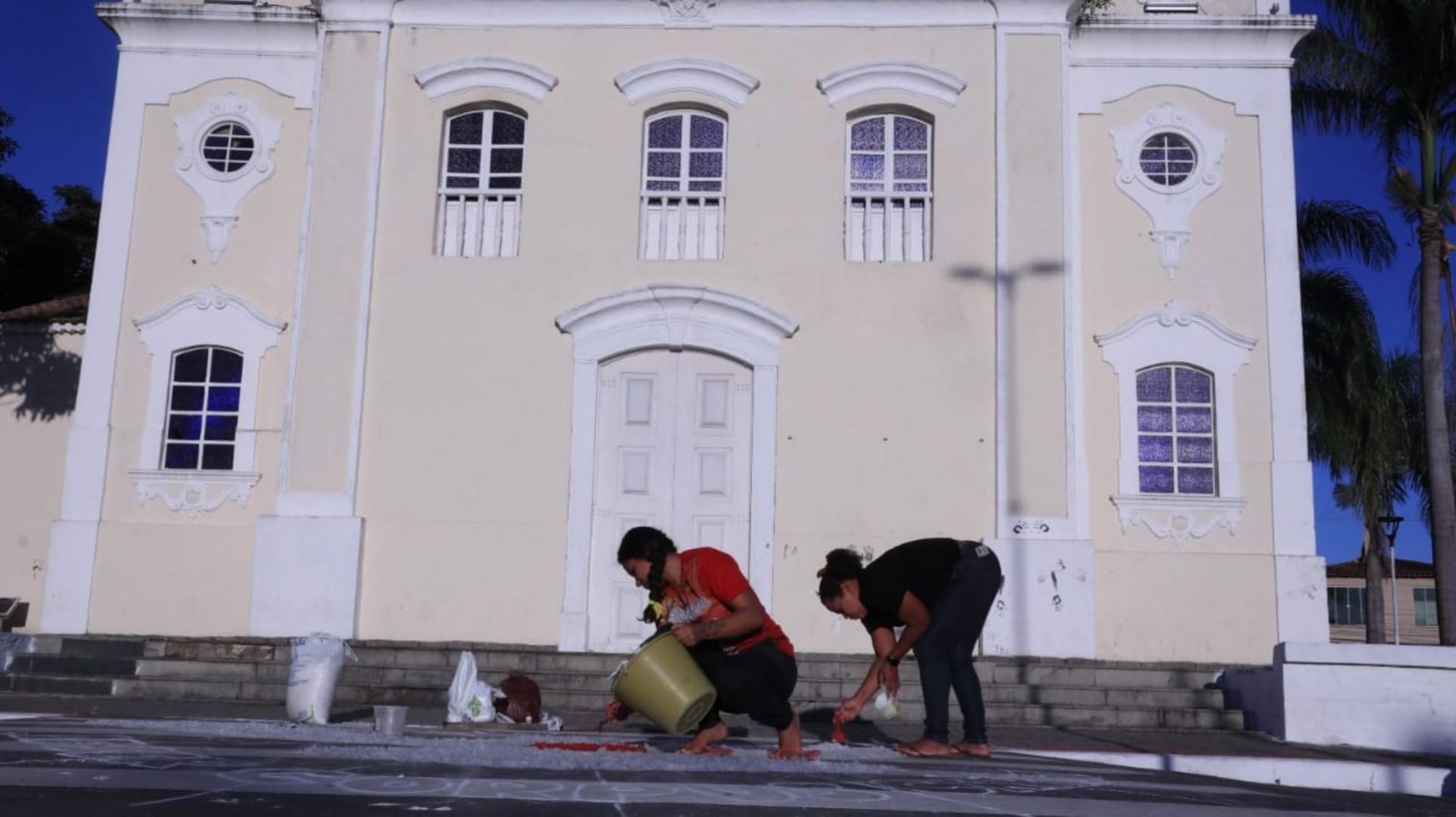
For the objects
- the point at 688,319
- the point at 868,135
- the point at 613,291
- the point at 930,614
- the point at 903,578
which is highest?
the point at 868,135

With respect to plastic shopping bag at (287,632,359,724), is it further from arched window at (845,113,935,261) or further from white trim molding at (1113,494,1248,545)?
white trim molding at (1113,494,1248,545)

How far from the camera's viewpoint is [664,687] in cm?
663

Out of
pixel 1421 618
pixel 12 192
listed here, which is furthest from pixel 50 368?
pixel 1421 618

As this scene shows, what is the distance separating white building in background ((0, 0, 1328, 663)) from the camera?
13344mm

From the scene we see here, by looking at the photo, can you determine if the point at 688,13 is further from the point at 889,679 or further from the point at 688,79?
the point at 889,679

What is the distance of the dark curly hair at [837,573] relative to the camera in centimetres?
717

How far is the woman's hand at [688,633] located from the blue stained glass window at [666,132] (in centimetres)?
855

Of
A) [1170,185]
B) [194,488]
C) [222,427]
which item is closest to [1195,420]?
[1170,185]

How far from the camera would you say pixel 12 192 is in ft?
79.2

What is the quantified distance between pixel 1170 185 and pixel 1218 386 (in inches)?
84.6

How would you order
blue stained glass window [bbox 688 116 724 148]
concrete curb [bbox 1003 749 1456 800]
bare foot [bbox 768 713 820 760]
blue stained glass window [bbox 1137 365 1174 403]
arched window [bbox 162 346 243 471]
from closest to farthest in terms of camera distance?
bare foot [bbox 768 713 820 760] → concrete curb [bbox 1003 749 1456 800] → blue stained glass window [bbox 1137 365 1174 403] → arched window [bbox 162 346 243 471] → blue stained glass window [bbox 688 116 724 148]

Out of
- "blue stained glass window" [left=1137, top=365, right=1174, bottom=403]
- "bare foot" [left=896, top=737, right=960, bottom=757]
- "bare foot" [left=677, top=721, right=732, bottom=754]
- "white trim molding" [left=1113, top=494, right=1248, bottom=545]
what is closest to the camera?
"bare foot" [left=677, top=721, right=732, bottom=754]

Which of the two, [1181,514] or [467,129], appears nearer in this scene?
[1181,514]

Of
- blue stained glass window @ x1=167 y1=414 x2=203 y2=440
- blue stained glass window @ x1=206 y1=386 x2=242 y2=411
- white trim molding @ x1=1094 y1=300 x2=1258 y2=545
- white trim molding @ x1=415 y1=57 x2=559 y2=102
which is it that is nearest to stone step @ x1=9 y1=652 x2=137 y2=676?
blue stained glass window @ x1=167 y1=414 x2=203 y2=440
